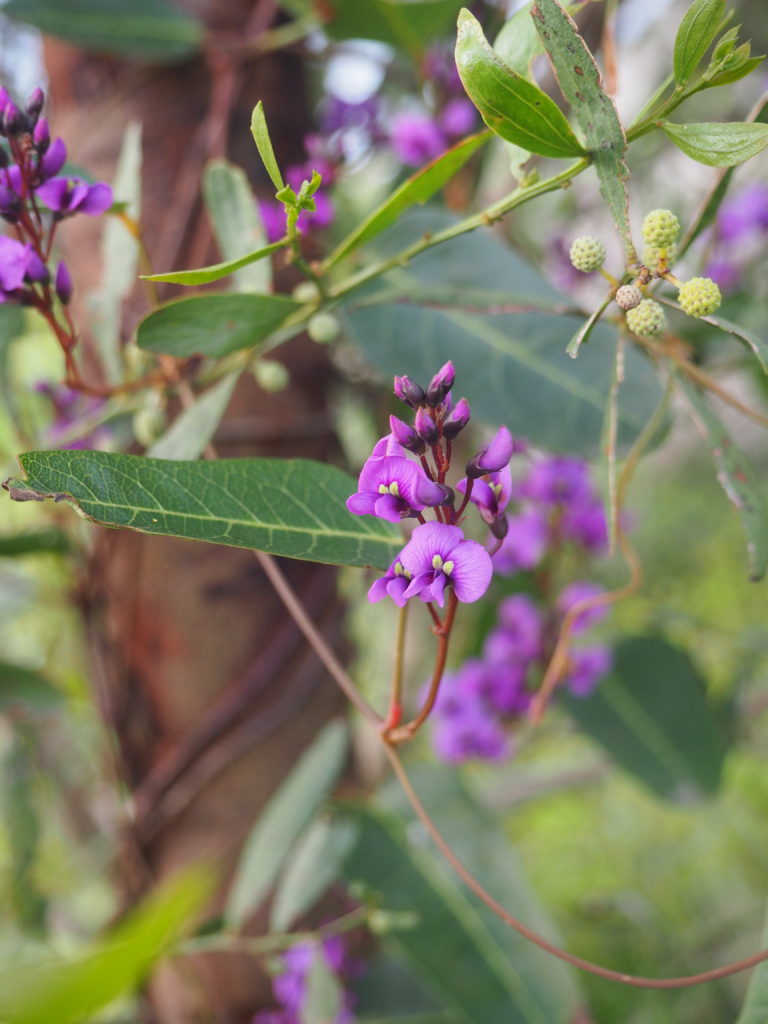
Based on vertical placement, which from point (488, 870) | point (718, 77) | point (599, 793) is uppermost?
point (718, 77)

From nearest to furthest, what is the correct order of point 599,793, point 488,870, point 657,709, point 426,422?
1. point 426,422
2. point 488,870
3. point 657,709
4. point 599,793

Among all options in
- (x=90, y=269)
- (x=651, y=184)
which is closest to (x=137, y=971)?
(x=90, y=269)

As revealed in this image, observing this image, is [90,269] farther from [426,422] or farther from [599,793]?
[599,793]

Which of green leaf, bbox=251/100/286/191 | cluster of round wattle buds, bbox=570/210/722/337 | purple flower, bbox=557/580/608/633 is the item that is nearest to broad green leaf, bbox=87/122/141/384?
green leaf, bbox=251/100/286/191

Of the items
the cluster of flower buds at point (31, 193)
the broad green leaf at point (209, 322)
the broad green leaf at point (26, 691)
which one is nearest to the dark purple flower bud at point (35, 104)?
the cluster of flower buds at point (31, 193)

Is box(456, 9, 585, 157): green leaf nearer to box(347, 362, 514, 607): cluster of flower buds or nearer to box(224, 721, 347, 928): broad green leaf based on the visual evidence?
box(347, 362, 514, 607): cluster of flower buds

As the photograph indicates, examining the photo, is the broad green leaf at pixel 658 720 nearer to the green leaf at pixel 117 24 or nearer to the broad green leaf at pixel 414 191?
the broad green leaf at pixel 414 191
